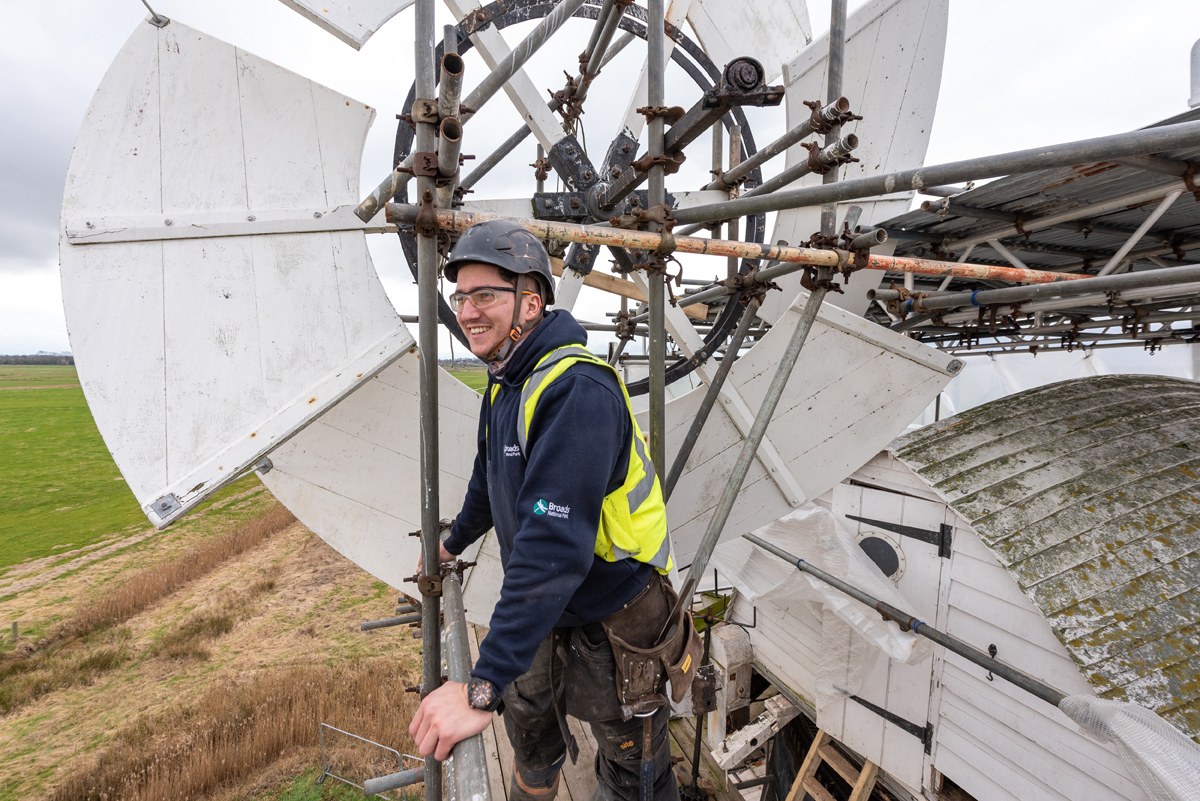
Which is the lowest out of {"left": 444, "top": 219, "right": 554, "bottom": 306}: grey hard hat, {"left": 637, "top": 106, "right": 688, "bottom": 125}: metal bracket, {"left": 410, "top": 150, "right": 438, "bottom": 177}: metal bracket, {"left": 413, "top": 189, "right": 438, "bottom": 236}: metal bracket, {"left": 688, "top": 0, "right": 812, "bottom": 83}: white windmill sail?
{"left": 444, "top": 219, "right": 554, "bottom": 306}: grey hard hat

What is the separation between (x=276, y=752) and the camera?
29.6 ft

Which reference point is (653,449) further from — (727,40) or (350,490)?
(727,40)

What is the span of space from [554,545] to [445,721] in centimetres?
62

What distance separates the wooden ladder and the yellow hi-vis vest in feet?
21.7

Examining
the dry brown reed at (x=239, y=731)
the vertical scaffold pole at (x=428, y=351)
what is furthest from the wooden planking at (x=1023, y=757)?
the dry brown reed at (x=239, y=731)

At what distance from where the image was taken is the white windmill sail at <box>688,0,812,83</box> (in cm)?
Result: 486

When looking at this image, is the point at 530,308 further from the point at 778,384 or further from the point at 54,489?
the point at 54,489

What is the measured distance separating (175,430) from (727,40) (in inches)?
219

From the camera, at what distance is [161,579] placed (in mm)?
17031

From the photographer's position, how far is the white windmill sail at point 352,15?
3059 mm

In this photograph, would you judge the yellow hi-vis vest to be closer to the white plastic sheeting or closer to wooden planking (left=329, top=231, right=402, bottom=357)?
wooden planking (left=329, top=231, right=402, bottom=357)

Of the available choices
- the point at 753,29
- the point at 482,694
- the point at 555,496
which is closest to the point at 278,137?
the point at 555,496

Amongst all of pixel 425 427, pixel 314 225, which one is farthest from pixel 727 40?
pixel 425 427

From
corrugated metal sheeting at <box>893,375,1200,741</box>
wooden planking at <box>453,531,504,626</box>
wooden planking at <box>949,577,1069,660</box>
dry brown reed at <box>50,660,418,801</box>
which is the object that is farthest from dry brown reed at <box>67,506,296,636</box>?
corrugated metal sheeting at <box>893,375,1200,741</box>
